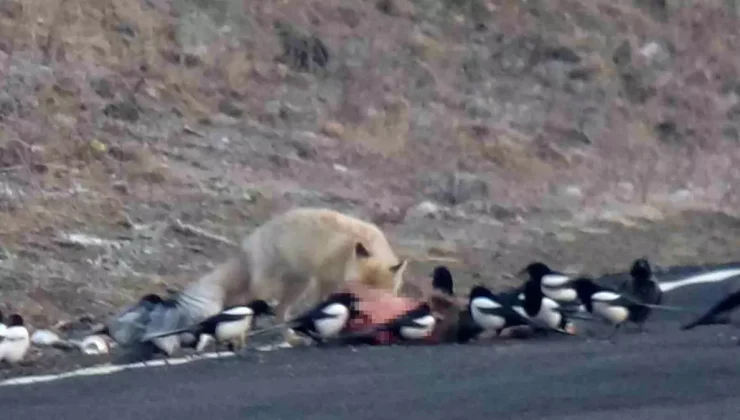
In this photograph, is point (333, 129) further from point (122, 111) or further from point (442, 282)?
point (442, 282)

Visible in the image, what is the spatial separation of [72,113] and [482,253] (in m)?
3.08

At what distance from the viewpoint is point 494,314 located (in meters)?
5.48

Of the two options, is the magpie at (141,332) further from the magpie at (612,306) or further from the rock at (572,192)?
the rock at (572,192)

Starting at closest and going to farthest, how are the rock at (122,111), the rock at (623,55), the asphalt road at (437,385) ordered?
the asphalt road at (437,385)
the rock at (122,111)
the rock at (623,55)

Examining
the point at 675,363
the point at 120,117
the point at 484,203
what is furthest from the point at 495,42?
the point at 675,363

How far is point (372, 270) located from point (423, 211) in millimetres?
3802

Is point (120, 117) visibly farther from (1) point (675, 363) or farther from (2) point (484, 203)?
(1) point (675, 363)

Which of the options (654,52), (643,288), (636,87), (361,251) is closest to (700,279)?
(643,288)

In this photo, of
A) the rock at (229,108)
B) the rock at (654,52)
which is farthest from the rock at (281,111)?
the rock at (654,52)

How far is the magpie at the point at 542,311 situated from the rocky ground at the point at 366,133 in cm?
264

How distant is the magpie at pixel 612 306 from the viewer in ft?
18.2

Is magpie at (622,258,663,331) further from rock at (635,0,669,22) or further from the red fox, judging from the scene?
rock at (635,0,669,22)

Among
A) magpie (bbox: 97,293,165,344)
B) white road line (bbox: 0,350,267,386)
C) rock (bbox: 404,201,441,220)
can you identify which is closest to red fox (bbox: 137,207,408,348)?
magpie (bbox: 97,293,165,344)

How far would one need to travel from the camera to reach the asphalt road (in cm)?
363
